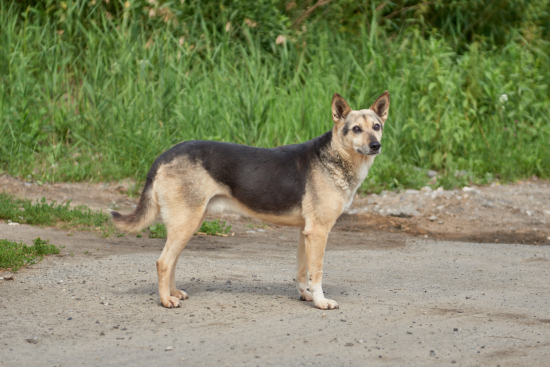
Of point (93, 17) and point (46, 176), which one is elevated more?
point (93, 17)

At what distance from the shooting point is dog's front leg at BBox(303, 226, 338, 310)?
535 centimetres

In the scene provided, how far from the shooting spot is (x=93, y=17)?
1298 cm

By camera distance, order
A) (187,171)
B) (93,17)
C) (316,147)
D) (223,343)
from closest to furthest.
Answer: (223,343), (187,171), (316,147), (93,17)

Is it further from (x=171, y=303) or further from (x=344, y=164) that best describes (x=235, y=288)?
(x=344, y=164)

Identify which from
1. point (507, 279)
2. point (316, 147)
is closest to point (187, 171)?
point (316, 147)

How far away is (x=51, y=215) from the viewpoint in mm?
8195

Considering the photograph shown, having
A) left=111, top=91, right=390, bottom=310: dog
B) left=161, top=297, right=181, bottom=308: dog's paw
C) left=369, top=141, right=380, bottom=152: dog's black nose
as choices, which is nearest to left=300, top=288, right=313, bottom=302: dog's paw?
left=111, top=91, right=390, bottom=310: dog

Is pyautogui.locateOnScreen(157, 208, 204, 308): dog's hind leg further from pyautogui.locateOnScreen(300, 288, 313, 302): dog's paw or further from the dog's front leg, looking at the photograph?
pyautogui.locateOnScreen(300, 288, 313, 302): dog's paw

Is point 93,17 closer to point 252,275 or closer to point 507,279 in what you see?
point 252,275

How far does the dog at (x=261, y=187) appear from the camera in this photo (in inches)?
207

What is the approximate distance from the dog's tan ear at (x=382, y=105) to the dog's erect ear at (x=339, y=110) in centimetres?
30

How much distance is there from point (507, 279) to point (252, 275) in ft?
8.76

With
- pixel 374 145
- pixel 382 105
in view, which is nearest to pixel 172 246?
pixel 374 145

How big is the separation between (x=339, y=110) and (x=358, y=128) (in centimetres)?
29
